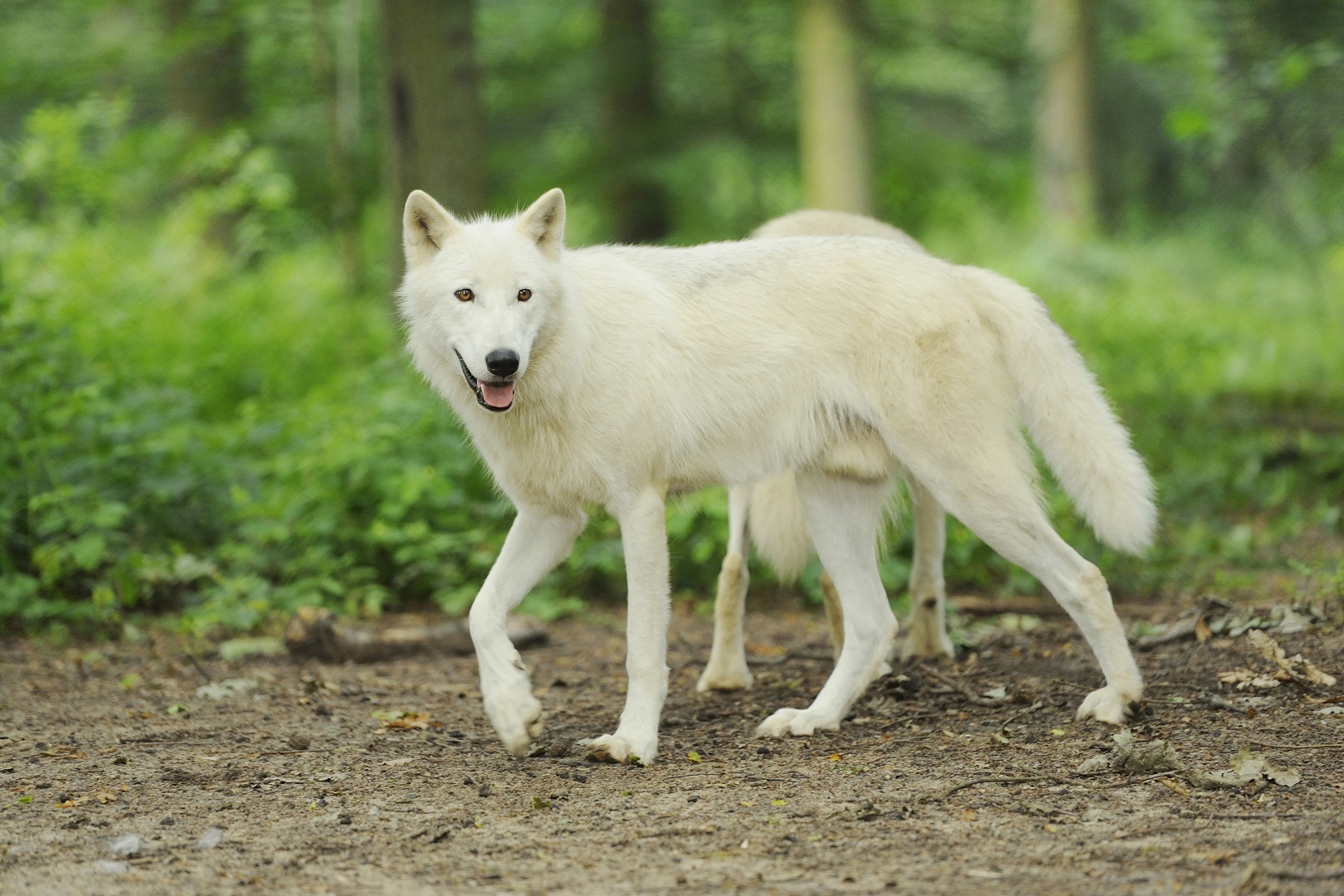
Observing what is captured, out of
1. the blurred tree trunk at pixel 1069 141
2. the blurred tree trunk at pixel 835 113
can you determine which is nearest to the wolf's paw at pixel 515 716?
the blurred tree trunk at pixel 835 113

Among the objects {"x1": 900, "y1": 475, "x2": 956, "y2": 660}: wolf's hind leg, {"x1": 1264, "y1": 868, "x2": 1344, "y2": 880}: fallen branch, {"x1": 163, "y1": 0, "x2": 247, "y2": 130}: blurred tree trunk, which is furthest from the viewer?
{"x1": 163, "y1": 0, "x2": 247, "y2": 130}: blurred tree trunk

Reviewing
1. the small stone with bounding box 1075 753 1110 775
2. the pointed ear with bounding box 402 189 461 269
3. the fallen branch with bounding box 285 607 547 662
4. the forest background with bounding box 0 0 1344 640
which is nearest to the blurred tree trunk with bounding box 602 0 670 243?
the forest background with bounding box 0 0 1344 640

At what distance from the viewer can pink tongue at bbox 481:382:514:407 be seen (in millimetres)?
3896

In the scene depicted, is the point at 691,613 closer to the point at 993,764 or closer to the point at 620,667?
the point at 620,667

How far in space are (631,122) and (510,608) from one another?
34.5 feet

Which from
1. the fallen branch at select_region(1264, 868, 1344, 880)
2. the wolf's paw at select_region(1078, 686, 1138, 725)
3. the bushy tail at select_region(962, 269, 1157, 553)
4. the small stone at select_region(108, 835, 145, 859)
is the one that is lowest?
the wolf's paw at select_region(1078, 686, 1138, 725)

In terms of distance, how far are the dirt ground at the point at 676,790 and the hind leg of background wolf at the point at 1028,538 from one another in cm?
26

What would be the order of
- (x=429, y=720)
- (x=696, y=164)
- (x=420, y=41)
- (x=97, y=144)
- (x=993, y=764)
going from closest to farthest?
1. (x=993, y=764)
2. (x=429, y=720)
3. (x=420, y=41)
4. (x=696, y=164)
5. (x=97, y=144)

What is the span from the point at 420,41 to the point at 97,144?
7.37 m

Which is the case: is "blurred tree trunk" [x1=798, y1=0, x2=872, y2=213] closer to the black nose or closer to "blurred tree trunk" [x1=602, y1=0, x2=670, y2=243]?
"blurred tree trunk" [x1=602, y1=0, x2=670, y2=243]

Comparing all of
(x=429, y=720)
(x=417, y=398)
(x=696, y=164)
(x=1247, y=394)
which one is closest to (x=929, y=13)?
(x=696, y=164)

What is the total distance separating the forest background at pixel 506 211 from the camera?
661 centimetres

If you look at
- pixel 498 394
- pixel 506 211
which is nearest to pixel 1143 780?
pixel 498 394

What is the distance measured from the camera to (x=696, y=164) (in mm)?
13273
